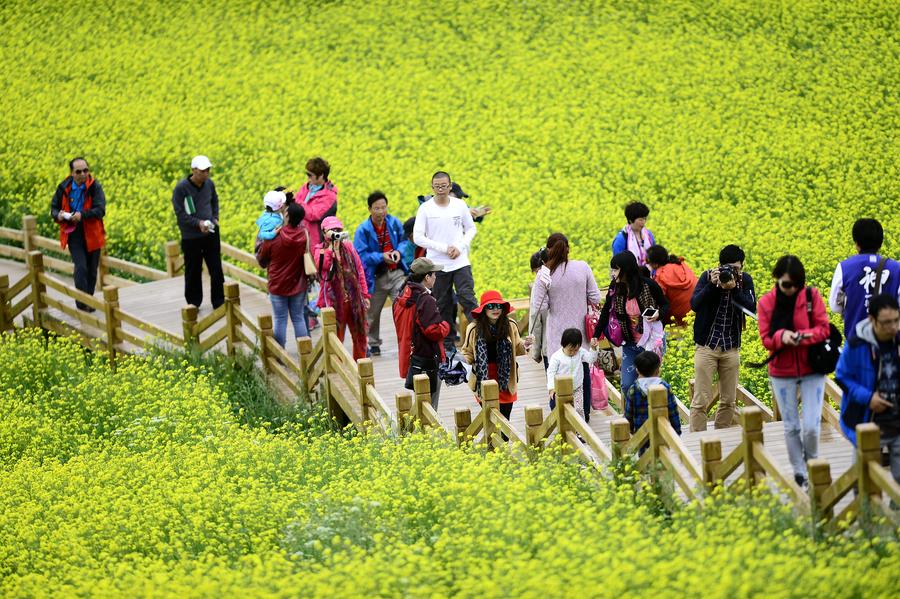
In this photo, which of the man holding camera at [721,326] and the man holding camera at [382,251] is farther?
the man holding camera at [382,251]

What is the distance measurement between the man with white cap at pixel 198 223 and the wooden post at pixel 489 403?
6.49 metres

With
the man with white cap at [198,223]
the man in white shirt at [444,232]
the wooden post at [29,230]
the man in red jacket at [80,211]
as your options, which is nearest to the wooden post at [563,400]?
the man in white shirt at [444,232]

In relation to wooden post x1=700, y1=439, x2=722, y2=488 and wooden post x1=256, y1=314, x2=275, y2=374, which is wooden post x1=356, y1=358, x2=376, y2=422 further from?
wooden post x1=700, y1=439, x2=722, y2=488

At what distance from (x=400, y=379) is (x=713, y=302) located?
4727 mm

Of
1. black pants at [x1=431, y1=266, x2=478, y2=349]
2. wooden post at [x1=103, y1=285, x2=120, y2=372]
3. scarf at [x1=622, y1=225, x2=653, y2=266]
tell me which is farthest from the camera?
wooden post at [x1=103, y1=285, x2=120, y2=372]

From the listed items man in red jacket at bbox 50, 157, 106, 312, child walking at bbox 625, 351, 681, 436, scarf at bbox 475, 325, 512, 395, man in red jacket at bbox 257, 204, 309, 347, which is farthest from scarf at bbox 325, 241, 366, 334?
man in red jacket at bbox 50, 157, 106, 312

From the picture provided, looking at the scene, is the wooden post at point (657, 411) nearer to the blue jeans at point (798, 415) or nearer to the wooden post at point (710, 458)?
the wooden post at point (710, 458)

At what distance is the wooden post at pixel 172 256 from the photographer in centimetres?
2161

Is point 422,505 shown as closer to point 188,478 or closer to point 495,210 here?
point 188,478

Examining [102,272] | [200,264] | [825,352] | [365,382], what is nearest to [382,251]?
[365,382]

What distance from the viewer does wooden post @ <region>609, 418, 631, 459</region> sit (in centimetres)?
1144

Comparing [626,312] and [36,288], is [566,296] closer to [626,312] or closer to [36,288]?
[626,312]

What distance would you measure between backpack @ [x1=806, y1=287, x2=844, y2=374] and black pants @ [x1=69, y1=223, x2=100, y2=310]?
1215 centimetres

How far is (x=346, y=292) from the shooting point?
15.8m
